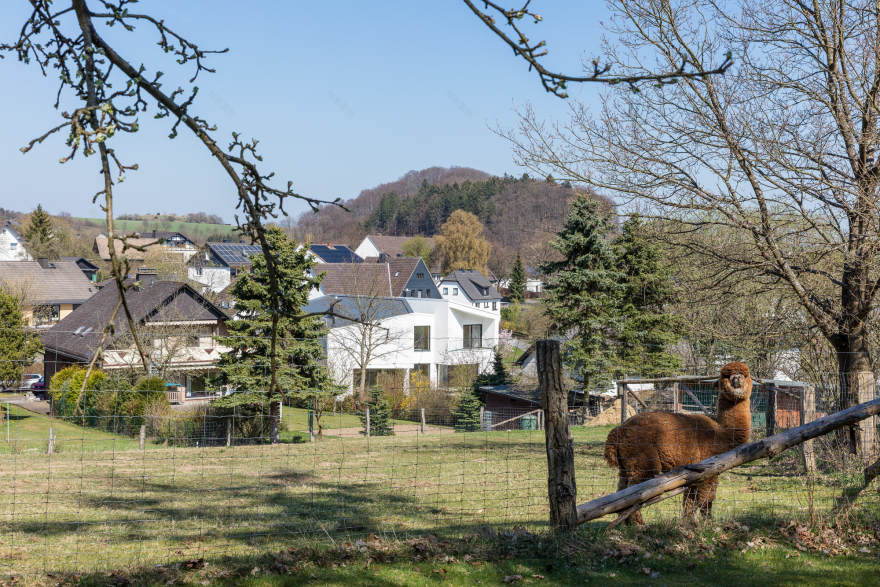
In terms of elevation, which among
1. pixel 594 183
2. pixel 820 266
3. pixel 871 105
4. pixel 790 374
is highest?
pixel 871 105

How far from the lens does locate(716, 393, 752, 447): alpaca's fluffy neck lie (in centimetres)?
641

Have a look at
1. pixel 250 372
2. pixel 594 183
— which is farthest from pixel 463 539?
pixel 250 372

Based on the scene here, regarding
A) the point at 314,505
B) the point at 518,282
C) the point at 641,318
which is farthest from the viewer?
the point at 518,282

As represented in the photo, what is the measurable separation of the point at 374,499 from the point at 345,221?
336 ft

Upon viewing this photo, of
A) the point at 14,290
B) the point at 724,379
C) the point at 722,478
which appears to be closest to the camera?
the point at 724,379

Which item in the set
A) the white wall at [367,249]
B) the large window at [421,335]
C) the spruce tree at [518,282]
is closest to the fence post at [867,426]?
the large window at [421,335]

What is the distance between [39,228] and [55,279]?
2346cm

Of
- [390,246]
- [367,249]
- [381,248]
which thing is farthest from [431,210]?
[367,249]

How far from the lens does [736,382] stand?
651 centimetres

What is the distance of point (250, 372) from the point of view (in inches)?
727

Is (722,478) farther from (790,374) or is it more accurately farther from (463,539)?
(790,374)

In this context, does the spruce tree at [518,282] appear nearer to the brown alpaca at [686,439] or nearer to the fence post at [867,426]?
the fence post at [867,426]

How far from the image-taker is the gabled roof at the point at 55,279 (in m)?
48.8

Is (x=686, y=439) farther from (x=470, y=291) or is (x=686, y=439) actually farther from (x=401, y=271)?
(x=470, y=291)
